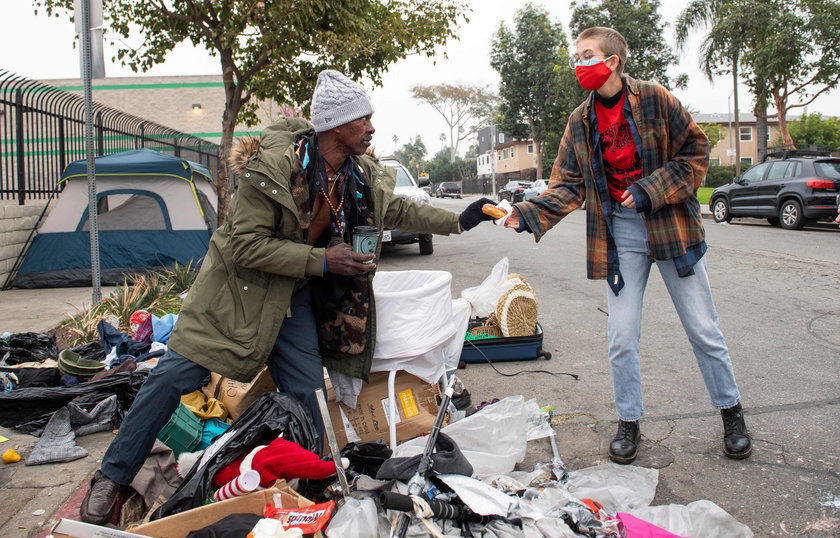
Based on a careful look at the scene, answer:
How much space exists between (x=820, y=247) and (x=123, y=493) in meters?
11.9

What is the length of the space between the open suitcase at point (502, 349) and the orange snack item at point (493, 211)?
1935mm

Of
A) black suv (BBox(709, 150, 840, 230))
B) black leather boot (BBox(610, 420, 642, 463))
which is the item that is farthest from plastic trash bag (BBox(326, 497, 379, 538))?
black suv (BBox(709, 150, 840, 230))

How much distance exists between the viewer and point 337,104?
9.06 feet

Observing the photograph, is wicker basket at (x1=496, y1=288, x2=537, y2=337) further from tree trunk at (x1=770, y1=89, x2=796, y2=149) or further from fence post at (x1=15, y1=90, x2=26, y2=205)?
tree trunk at (x1=770, y1=89, x2=796, y2=149)

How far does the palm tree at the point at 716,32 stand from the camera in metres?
23.7

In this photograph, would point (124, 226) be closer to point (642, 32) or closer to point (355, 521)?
point (355, 521)

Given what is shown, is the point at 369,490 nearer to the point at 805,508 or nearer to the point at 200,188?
the point at 805,508

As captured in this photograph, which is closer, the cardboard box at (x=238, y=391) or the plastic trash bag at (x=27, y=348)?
the cardboard box at (x=238, y=391)

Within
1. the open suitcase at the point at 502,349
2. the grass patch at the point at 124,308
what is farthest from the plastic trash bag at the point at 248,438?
the grass patch at the point at 124,308

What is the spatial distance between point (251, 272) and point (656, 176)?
5.95 ft

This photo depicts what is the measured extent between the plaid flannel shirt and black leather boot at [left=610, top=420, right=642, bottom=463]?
746mm

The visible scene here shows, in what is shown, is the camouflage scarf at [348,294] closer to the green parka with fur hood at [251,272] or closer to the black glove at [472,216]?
the green parka with fur hood at [251,272]

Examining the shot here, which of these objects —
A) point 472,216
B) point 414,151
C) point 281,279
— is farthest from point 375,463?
point 414,151

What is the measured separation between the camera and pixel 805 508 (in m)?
2.62
